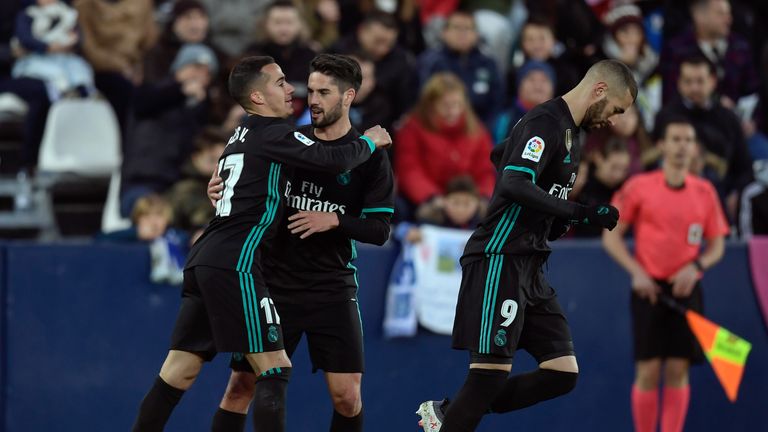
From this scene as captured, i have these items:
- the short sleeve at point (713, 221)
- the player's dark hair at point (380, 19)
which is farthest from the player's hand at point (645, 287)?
the player's dark hair at point (380, 19)

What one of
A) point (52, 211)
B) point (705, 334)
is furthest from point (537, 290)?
point (52, 211)

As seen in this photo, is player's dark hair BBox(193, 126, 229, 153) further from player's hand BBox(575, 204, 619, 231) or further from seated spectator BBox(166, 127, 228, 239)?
player's hand BBox(575, 204, 619, 231)

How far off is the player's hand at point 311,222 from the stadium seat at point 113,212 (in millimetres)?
3894

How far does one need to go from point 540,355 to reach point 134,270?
366 centimetres

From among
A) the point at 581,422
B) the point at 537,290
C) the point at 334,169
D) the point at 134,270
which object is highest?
the point at 334,169

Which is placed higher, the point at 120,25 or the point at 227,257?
the point at 120,25

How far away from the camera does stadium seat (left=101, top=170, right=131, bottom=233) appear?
1066 cm

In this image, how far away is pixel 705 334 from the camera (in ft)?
30.6

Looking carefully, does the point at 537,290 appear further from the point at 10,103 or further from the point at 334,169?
the point at 10,103

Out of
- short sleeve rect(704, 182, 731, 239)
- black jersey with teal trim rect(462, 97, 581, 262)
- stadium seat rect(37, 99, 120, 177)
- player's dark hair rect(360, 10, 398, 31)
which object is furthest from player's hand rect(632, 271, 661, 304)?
stadium seat rect(37, 99, 120, 177)

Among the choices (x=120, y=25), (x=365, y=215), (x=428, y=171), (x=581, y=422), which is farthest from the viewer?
(x=120, y=25)

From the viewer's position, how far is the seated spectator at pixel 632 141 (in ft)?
36.2

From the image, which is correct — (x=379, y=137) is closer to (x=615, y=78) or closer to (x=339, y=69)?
(x=339, y=69)

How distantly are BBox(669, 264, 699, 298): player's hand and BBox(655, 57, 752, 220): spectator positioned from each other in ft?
6.49
